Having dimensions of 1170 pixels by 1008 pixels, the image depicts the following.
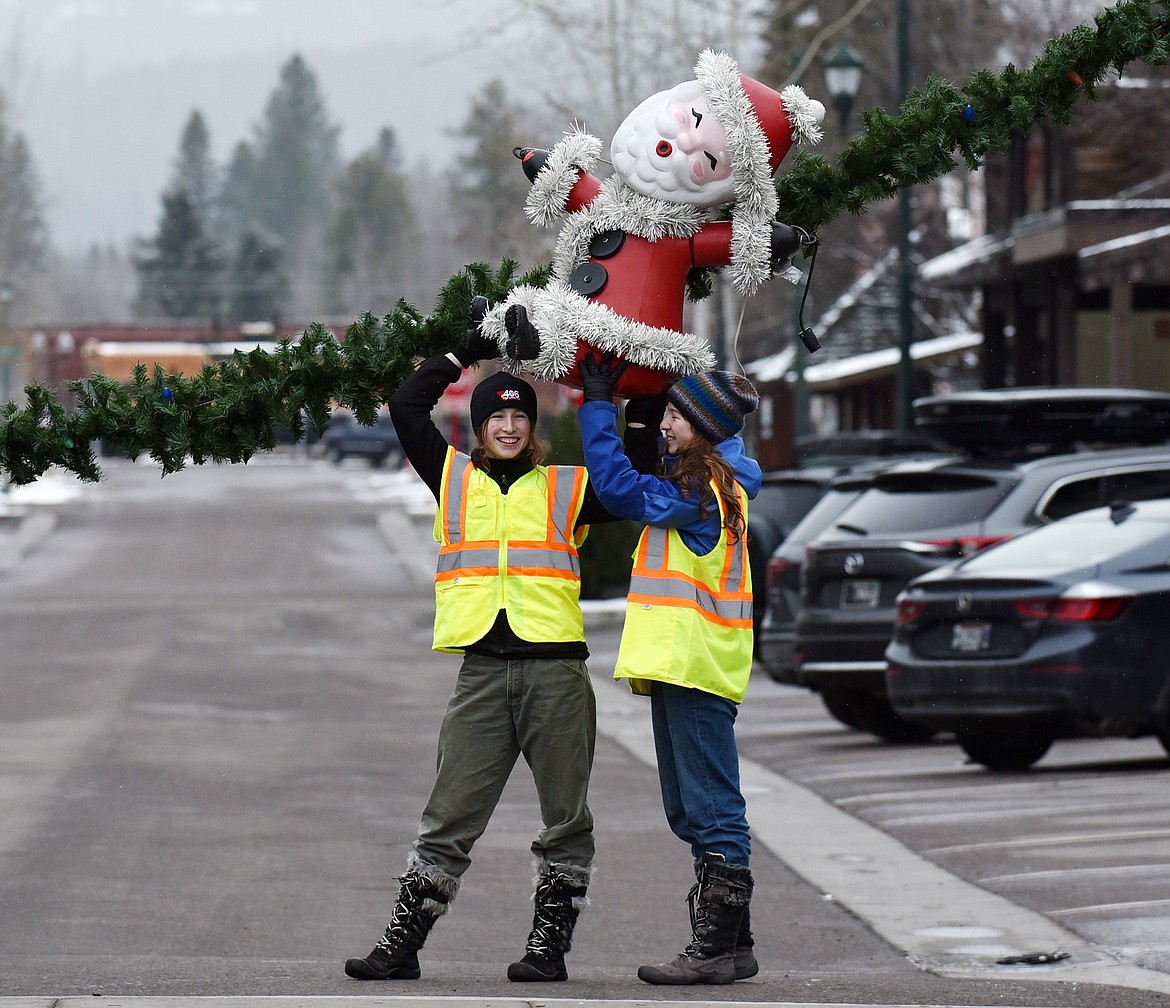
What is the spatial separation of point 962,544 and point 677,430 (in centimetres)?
717

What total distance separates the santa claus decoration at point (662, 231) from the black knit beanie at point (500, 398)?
0.20 ft

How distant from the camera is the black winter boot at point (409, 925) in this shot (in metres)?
6.19

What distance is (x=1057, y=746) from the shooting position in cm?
1391

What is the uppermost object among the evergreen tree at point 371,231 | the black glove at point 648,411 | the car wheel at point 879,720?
the evergreen tree at point 371,231

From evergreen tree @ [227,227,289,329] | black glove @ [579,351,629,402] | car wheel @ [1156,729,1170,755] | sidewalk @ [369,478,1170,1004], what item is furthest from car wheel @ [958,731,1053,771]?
evergreen tree @ [227,227,289,329]

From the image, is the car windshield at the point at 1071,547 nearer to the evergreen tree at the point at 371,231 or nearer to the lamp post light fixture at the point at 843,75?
the lamp post light fixture at the point at 843,75

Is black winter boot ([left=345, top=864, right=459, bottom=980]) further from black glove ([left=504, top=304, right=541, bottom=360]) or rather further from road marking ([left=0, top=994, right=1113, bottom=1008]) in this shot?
black glove ([left=504, top=304, right=541, bottom=360])

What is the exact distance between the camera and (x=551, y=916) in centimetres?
621

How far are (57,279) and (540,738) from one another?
168 m

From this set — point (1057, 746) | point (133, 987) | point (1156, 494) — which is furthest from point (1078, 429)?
point (133, 987)

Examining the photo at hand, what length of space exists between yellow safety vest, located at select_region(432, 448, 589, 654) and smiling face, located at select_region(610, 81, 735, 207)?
831 mm

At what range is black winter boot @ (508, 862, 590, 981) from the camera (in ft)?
20.3

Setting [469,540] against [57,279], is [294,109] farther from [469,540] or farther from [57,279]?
[469,540]

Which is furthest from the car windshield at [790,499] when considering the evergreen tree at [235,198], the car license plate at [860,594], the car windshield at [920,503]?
the evergreen tree at [235,198]
